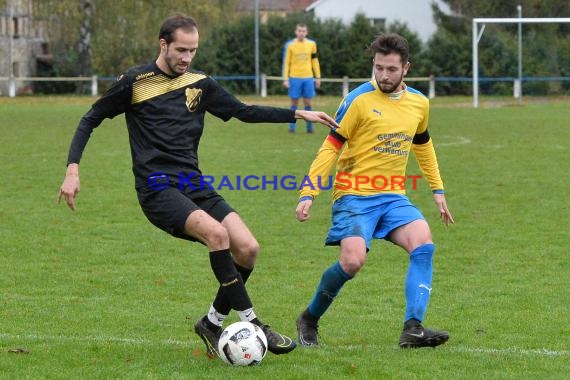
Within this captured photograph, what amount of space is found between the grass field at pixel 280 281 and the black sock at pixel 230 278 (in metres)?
0.35

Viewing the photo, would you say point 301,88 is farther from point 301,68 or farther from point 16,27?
point 16,27

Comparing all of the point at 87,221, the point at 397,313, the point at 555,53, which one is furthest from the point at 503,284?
the point at 555,53

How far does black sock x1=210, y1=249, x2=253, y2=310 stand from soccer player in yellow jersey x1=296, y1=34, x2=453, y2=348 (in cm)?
56

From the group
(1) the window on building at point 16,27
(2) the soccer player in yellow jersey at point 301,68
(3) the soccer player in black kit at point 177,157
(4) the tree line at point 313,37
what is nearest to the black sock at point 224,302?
(3) the soccer player in black kit at point 177,157

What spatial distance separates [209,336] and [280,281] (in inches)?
102

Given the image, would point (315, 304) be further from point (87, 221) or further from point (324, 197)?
point (324, 197)

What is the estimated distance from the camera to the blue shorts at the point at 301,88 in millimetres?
23125

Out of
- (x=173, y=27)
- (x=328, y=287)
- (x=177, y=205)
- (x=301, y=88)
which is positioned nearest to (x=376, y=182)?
(x=328, y=287)

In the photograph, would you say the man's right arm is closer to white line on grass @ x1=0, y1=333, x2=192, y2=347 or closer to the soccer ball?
white line on grass @ x1=0, y1=333, x2=192, y2=347

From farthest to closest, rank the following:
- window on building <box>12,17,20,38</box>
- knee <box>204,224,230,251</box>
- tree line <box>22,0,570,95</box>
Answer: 1. window on building <box>12,17,20,38</box>
2. tree line <box>22,0,570,95</box>
3. knee <box>204,224,230,251</box>

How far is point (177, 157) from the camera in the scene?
6168mm

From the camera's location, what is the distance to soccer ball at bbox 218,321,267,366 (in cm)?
579

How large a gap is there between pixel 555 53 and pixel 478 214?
86.7 feet

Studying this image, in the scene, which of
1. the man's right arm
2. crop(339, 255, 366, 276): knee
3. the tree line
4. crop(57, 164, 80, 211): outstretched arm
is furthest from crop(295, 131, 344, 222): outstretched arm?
the tree line
